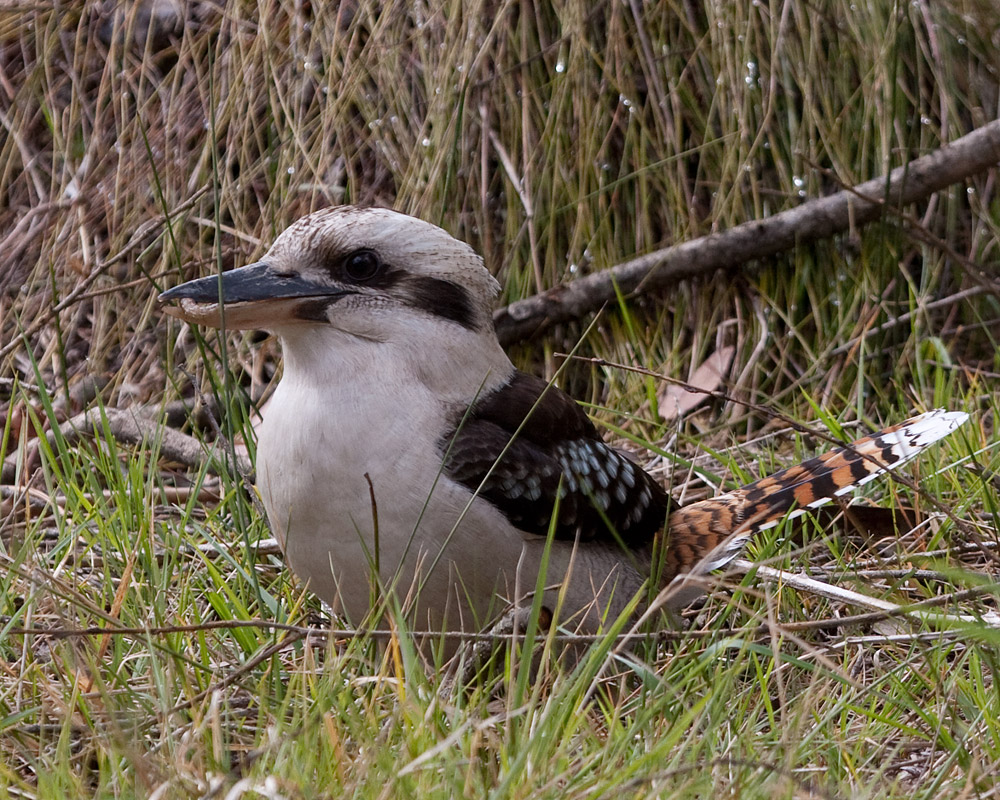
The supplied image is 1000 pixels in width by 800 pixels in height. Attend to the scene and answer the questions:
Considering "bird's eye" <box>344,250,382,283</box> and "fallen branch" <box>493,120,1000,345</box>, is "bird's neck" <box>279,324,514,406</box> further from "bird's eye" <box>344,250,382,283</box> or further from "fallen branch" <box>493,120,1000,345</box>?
"fallen branch" <box>493,120,1000,345</box>

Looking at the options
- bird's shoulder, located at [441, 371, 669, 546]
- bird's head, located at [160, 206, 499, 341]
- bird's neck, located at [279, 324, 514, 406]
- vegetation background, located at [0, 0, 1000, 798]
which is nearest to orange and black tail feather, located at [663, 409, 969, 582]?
bird's shoulder, located at [441, 371, 669, 546]

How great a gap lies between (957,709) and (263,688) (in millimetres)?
1273

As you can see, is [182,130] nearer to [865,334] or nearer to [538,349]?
[538,349]

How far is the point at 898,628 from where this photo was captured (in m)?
2.88

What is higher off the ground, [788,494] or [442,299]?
[442,299]

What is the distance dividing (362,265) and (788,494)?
1.24 metres

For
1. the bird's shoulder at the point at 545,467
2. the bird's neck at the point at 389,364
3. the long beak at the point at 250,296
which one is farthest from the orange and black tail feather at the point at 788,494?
the long beak at the point at 250,296

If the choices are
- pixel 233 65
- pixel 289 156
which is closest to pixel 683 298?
pixel 289 156

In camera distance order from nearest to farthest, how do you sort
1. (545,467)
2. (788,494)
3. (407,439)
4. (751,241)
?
1. (407,439)
2. (545,467)
3. (788,494)
4. (751,241)

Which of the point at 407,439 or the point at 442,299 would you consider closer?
the point at 407,439

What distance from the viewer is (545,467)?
292 cm

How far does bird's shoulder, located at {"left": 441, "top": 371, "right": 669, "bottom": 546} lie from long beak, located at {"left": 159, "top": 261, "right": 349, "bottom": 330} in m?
0.43

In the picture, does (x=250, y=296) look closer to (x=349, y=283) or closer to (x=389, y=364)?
(x=349, y=283)

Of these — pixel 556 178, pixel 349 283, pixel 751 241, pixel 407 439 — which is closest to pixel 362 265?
pixel 349 283
